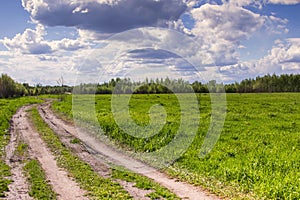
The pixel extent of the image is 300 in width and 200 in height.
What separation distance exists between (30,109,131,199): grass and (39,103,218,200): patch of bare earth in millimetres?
1492

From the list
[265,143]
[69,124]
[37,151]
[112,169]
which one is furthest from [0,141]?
[265,143]

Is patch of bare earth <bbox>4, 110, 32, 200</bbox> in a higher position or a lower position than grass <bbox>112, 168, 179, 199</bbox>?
higher

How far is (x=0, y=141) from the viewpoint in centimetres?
2072

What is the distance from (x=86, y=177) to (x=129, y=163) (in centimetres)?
310

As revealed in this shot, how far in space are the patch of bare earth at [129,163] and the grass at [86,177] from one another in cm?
149

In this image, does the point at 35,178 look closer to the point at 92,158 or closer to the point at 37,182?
the point at 37,182

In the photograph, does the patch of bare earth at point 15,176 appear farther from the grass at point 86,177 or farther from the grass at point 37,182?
the grass at point 86,177

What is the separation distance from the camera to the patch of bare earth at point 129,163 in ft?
35.6

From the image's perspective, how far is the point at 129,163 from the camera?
50.5ft

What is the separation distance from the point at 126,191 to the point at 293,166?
6312mm

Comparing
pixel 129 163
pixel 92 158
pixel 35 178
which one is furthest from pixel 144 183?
pixel 92 158

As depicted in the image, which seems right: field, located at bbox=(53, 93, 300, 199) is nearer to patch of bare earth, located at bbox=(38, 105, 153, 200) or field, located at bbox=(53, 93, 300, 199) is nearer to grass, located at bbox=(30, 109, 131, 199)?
patch of bare earth, located at bbox=(38, 105, 153, 200)

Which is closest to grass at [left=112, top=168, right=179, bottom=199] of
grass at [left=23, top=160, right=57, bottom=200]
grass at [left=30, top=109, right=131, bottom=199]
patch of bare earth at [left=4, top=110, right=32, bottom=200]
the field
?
grass at [left=30, top=109, right=131, bottom=199]

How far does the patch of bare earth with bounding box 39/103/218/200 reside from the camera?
10.9 metres
